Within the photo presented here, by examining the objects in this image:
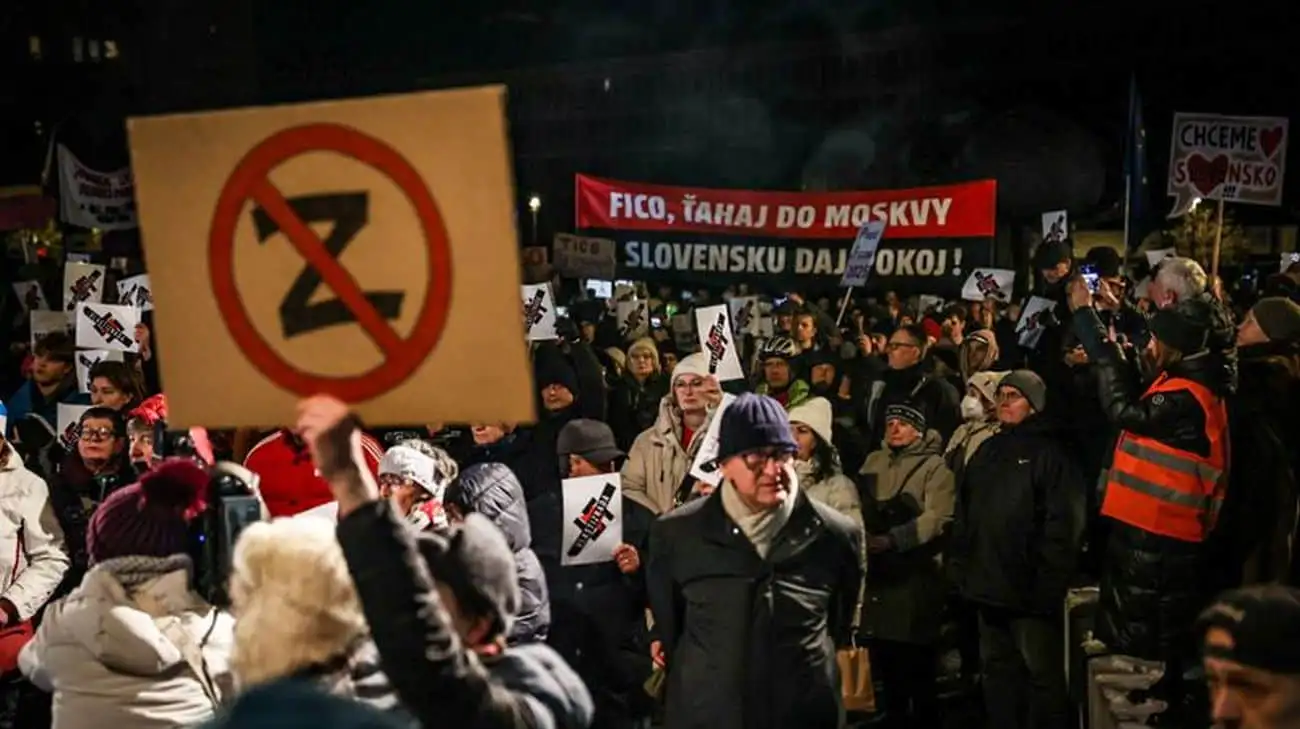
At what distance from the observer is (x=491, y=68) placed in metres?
39.1

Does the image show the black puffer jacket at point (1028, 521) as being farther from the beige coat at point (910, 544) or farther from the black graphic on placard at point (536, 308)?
the black graphic on placard at point (536, 308)

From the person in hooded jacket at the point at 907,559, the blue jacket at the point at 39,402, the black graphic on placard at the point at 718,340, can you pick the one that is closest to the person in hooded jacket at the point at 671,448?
the black graphic on placard at the point at 718,340

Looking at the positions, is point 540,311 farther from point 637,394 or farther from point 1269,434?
point 1269,434

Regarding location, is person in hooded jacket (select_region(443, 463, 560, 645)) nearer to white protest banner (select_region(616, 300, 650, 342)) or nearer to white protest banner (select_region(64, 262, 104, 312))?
white protest banner (select_region(64, 262, 104, 312))

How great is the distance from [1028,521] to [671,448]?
1.82 m

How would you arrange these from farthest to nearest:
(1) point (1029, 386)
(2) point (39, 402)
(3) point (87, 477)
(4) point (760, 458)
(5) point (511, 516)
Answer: (2) point (39, 402)
(3) point (87, 477)
(1) point (1029, 386)
(5) point (511, 516)
(4) point (760, 458)

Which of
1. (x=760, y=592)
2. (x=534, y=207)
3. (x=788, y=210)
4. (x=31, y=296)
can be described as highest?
(x=534, y=207)

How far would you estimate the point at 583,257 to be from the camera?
15.7 metres

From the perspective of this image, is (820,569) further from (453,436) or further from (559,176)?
(559,176)

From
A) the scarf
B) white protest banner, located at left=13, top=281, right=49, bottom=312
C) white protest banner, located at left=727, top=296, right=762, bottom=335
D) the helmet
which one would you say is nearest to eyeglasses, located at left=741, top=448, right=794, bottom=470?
the scarf

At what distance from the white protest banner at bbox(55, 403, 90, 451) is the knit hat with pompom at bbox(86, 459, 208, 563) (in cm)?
462

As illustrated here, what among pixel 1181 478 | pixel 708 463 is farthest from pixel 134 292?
pixel 1181 478

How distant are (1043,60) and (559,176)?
1806cm

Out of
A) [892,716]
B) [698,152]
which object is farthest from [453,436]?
[698,152]
